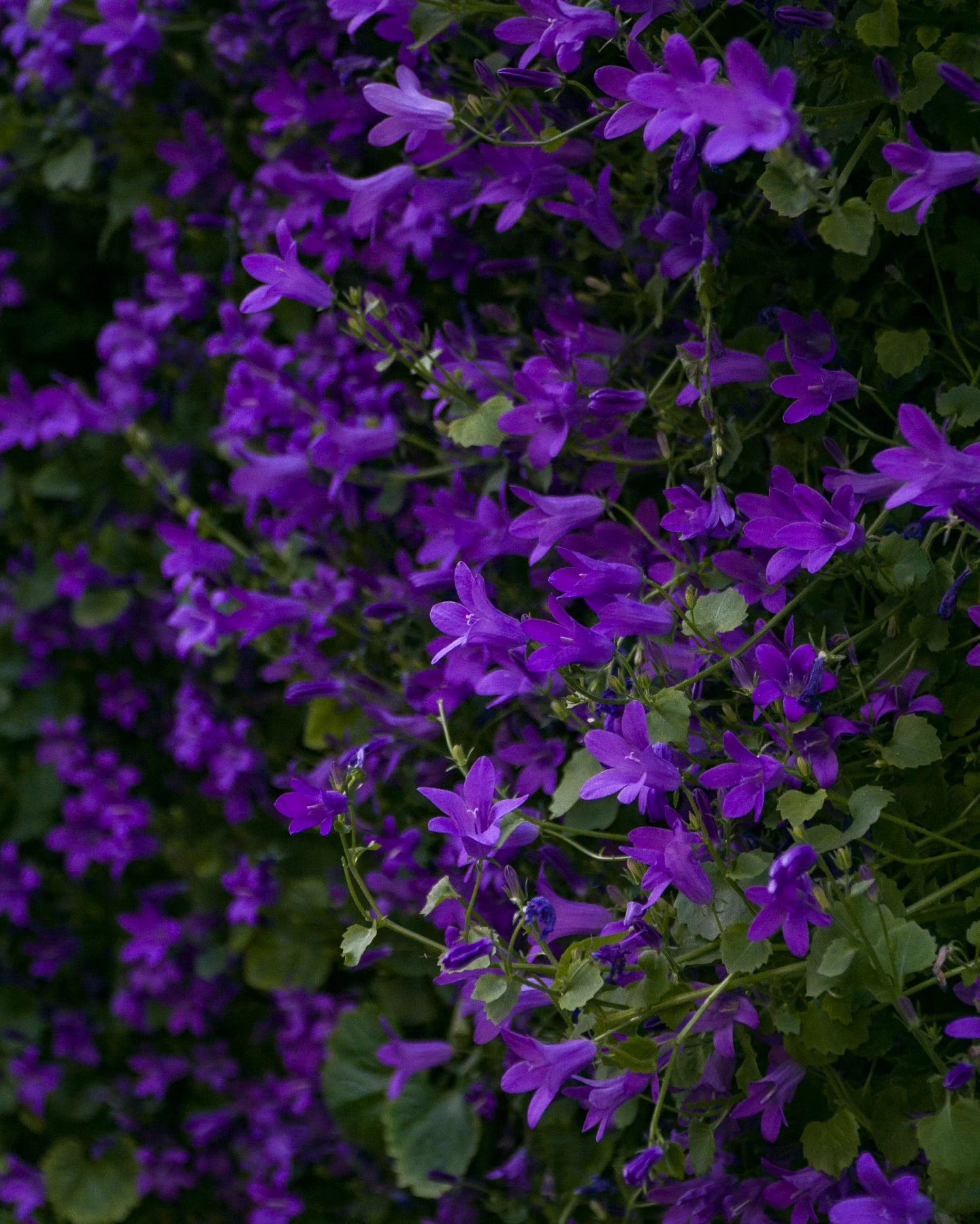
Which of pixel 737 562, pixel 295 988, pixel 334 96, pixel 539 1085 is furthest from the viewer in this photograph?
pixel 295 988

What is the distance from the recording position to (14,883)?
231 cm

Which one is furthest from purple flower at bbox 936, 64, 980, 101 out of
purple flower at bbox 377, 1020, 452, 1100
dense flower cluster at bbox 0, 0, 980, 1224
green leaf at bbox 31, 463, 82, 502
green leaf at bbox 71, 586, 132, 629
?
green leaf at bbox 31, 463, 82, 502

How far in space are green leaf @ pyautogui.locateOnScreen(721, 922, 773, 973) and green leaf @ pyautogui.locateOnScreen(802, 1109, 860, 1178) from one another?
0.70 feet

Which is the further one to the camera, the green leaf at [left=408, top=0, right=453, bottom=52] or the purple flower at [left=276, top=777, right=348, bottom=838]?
the green leaf at [left=408, top=0, right=453, bottom=52]

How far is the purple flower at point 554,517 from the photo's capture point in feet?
4.16

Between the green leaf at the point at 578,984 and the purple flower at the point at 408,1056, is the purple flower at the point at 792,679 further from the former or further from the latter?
the purple flower at the point at 408,1056

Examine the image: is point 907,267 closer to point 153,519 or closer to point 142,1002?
point 153,519

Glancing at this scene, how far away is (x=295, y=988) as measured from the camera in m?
1.99

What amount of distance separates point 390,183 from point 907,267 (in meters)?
0.61

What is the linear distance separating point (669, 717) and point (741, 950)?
0.21 metres

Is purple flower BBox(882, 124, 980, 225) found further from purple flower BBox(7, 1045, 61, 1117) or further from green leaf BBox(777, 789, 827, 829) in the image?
purple flower BBox(7, 1045, 61, 1117)

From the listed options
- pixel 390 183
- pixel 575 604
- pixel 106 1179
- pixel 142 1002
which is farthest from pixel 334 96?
pixel 106 1179

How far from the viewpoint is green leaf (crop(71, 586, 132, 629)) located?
7.20 feet

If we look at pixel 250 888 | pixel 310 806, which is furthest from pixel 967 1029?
pixel 250 888
